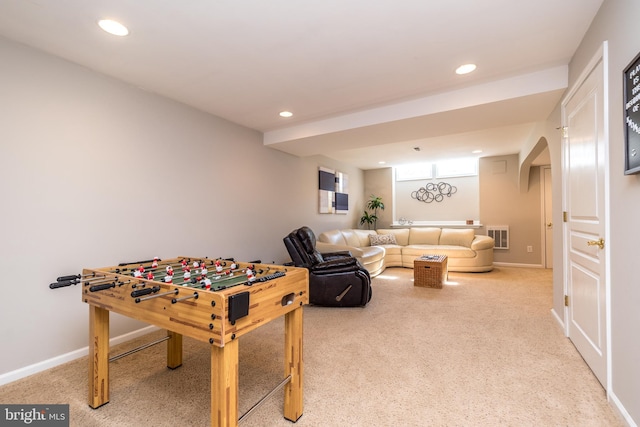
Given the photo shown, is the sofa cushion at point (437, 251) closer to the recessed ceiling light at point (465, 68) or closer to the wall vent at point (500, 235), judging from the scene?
the wall vent at point (500, 235)

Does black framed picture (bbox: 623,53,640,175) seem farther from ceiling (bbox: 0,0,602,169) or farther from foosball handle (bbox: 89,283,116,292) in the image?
foosball handle (bbox: 89,283,116,292)

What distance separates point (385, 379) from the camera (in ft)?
6.31

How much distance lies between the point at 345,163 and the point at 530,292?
169 inches

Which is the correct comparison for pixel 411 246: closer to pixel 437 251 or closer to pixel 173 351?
pixel 437 251

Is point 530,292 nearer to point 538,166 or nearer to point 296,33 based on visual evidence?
point 538,166

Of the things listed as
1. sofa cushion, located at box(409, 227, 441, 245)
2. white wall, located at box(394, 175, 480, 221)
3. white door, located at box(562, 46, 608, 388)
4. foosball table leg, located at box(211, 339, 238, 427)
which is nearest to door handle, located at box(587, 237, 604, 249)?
white door, located at box(562, 46, 608, 388)

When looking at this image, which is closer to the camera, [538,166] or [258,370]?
[258,370]

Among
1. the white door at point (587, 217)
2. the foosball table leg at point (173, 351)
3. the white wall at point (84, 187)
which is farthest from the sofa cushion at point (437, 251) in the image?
the foosball table leg at point (173, 351)

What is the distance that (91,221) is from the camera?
7.85 feet

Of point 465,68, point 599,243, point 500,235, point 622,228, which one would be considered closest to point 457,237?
point 500,235

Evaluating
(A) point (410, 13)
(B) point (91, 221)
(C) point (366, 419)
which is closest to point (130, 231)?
(B) point (91, 221)

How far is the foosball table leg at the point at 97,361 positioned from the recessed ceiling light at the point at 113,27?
1.81 meters

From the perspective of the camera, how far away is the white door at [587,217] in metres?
1.76

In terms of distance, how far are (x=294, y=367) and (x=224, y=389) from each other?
0.48m
